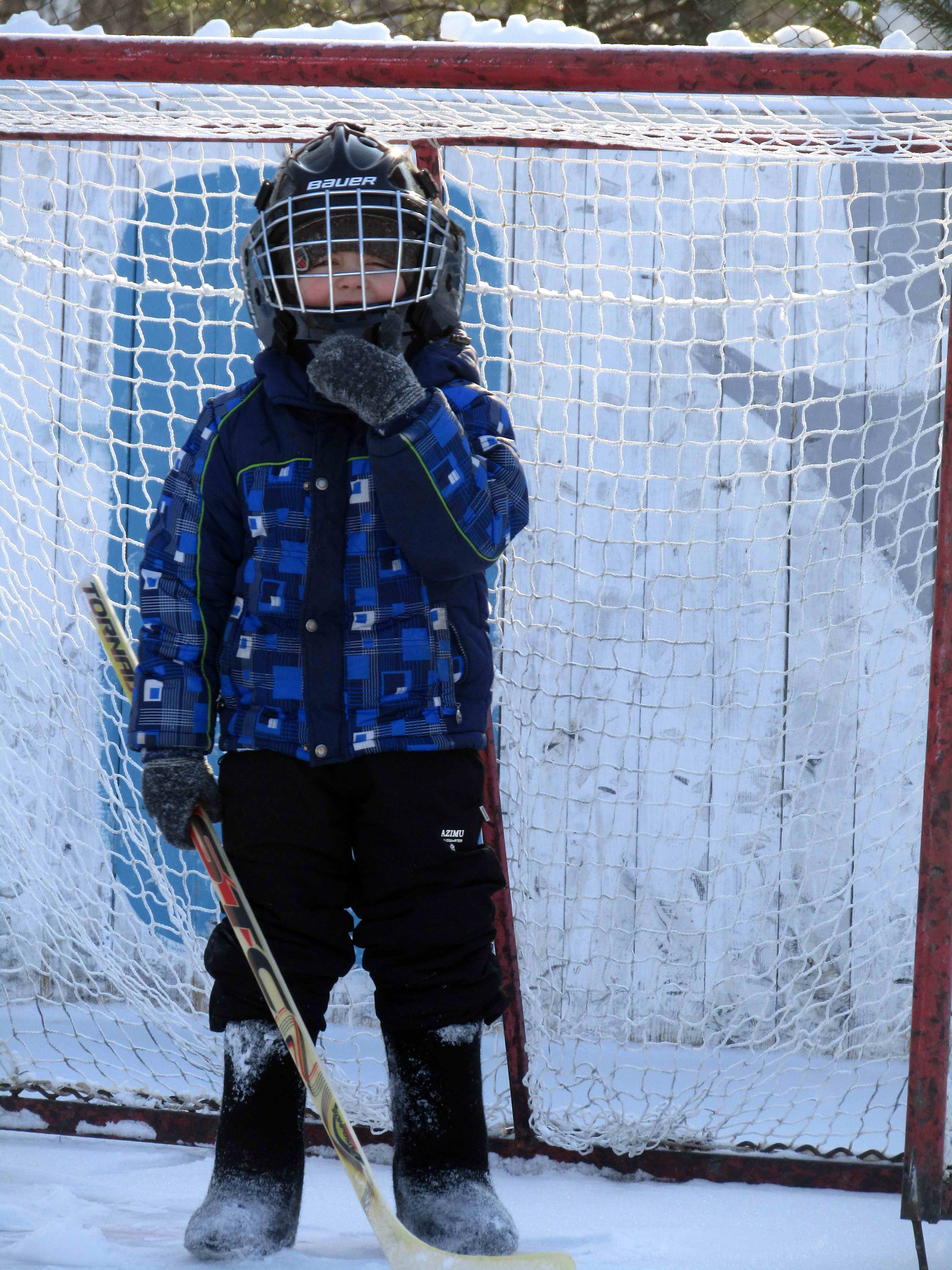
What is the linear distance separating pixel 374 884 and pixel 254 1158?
351 millimetres

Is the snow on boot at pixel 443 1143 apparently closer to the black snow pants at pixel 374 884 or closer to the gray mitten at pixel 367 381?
the black snow pants at pixel 374 884

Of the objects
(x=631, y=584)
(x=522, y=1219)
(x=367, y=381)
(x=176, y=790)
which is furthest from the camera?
(x=631, y=584)

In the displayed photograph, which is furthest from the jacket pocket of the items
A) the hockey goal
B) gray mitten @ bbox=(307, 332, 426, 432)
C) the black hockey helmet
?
the hockey goal

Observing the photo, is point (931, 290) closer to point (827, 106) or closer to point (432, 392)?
point (827, 106)

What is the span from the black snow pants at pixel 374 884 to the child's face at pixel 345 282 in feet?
1.80

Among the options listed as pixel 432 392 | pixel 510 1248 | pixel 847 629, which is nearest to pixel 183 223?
pixel 432 392

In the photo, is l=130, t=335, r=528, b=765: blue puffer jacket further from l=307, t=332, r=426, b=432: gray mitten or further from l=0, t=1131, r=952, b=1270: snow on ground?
l=0, t=1131, r=952, b=1270: snow on ground

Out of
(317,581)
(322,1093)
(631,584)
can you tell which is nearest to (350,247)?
(317,581)

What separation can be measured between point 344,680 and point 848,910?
158cm

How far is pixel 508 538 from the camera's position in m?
1.49

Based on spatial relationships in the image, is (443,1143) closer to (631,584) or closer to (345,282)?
(345,282)

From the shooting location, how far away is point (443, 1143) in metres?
1.46

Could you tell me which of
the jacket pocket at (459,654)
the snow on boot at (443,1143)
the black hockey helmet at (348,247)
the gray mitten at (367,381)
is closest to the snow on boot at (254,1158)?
the snow on boot at (443,1143)

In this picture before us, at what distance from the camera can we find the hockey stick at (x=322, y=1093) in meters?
1.38
